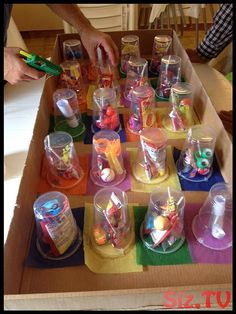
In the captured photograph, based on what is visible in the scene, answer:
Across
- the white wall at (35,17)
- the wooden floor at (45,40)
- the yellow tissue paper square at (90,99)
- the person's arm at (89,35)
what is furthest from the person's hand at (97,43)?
the white wall at (35,17)

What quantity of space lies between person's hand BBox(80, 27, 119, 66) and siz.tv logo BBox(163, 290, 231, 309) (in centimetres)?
96

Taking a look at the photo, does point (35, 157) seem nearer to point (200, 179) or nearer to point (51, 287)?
point (51, 287)

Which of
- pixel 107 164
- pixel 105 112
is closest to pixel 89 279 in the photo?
pixel 107 164

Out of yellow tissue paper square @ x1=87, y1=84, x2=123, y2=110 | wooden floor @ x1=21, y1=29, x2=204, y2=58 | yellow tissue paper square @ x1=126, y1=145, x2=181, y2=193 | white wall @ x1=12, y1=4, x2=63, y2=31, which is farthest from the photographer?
white wall @ x1=12, y1=4, x2=63, y2=31

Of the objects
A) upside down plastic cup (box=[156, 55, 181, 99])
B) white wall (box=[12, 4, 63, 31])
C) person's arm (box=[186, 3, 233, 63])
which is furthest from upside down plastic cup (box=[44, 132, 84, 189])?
white wall (box=[12, 4, 63, 31])

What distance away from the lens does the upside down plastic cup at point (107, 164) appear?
86 cm

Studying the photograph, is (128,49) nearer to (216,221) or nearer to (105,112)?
Result: (105,112)

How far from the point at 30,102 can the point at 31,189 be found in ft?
2.20

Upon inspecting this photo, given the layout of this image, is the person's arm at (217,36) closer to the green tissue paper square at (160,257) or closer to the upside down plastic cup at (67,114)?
the upside down plastic cup at (67,114)

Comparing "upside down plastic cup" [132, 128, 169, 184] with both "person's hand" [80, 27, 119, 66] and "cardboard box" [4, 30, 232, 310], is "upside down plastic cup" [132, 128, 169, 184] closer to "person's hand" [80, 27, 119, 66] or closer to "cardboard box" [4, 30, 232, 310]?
"cardboard box" [4, 30, 232, 310]

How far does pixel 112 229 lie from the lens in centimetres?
70

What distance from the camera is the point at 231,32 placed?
1381mm

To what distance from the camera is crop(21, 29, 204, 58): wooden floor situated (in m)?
2.73

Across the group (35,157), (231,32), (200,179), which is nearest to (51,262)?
(35,157)
